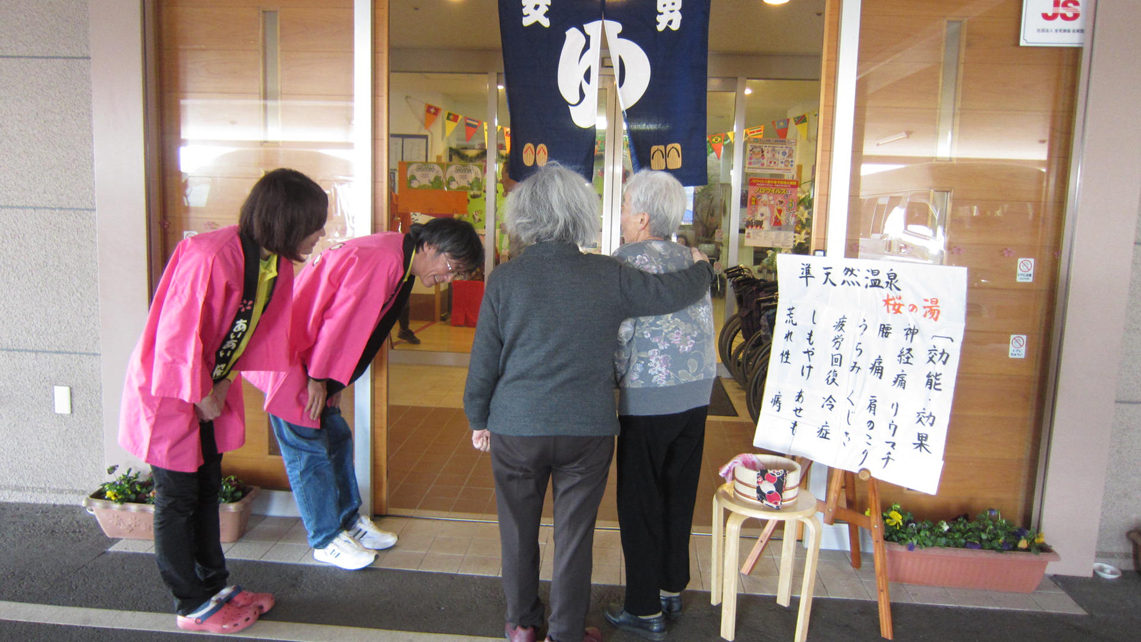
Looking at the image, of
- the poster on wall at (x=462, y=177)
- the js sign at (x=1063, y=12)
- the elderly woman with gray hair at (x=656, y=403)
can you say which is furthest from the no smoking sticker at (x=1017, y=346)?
the poster on wall at (x=462, y=177)

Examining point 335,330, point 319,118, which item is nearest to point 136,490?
point 335,330

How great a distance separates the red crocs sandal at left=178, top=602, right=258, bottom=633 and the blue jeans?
0.46m

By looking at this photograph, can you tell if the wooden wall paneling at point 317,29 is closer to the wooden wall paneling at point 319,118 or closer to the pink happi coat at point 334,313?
the wooden wall paneling at point 319,118

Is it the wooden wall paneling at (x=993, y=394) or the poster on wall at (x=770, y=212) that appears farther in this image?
the poster on wall at (x=770, y=212)

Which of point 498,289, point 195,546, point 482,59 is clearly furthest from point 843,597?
point 482,59

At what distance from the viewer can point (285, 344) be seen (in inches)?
97.6

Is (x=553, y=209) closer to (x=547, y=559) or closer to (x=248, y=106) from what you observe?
(x=547, y=559)

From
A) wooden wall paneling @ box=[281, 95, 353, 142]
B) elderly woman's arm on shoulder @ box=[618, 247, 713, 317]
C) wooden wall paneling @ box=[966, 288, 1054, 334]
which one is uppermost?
wooden wall paneling @ box=[281, 95, 353, 142]

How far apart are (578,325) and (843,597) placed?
173 centimetres

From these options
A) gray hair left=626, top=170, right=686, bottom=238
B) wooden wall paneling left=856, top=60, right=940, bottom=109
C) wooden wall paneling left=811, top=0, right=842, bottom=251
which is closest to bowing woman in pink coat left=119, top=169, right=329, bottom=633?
gray hair left=626, top=170, right=686, bottom=238

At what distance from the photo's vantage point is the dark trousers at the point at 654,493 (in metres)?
2.33

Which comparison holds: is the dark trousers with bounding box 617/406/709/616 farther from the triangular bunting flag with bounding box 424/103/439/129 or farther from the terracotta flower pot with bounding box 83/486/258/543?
the triangular bunting flag with bounding box 424/103/439/129

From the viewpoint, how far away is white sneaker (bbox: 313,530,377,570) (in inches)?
115

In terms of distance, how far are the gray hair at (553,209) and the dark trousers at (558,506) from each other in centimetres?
61
